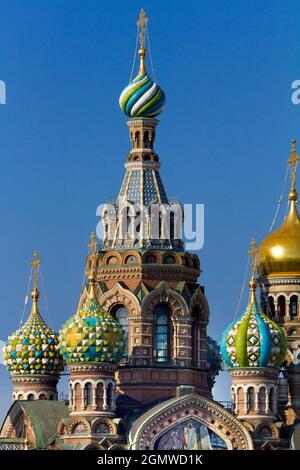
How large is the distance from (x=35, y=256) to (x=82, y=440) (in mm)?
6996

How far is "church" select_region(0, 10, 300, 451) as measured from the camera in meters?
67.1

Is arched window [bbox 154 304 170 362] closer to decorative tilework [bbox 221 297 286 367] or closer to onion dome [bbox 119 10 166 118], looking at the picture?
decorative tilework [bbox 221 297 286 367]

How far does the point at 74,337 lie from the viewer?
6725cm

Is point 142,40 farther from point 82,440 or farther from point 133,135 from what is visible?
point 82,440

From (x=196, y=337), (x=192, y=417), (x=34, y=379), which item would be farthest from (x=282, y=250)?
(x=34, y=379)

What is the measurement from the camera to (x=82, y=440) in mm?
66438

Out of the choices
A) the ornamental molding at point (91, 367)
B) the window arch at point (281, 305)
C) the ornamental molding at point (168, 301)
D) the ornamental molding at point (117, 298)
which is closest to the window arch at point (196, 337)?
the ornamental molding at point (168, 301)

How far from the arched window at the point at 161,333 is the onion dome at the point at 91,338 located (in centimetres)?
207

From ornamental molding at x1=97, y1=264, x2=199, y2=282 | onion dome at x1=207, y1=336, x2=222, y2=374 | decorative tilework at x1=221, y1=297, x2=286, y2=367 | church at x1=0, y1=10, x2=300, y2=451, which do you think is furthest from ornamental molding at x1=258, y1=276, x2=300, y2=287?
decorative tilework at x1=221, y1=297, x2=286, y2=367

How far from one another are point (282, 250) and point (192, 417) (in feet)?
22.8

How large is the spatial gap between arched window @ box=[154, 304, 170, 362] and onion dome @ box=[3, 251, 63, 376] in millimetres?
2915

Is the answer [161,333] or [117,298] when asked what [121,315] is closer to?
[117,298]

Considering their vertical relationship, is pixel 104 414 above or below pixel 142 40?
below
